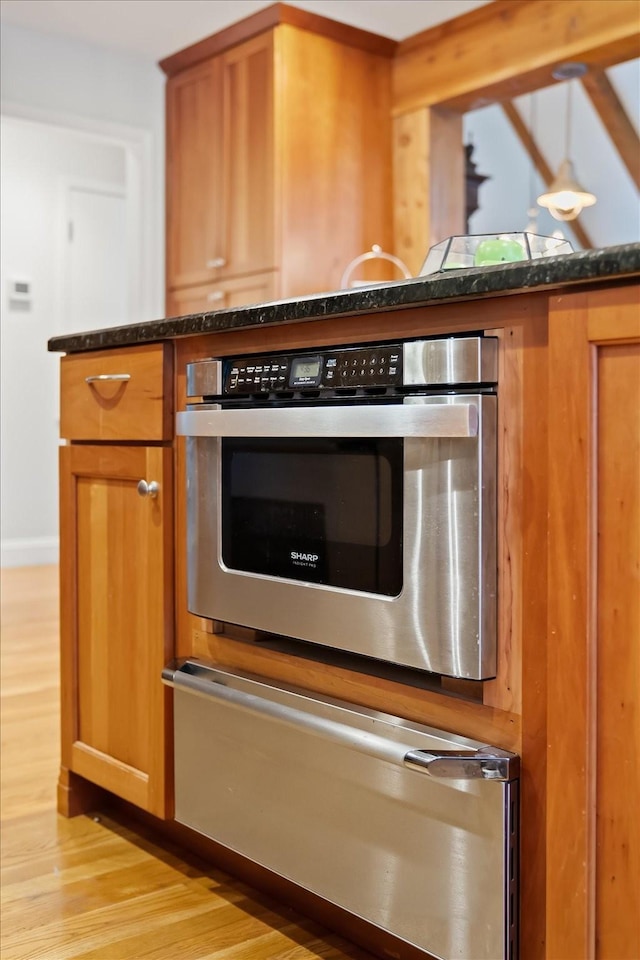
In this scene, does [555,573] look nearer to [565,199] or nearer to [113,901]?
[113,901]

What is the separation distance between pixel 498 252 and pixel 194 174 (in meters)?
2.81

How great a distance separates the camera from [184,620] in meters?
1.78

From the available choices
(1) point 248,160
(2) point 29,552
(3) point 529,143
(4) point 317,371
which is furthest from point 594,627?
(3) point 529,143

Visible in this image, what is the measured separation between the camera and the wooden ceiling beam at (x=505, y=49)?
340 cm

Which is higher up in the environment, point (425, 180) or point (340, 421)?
point (425, 180)

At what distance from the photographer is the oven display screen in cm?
143

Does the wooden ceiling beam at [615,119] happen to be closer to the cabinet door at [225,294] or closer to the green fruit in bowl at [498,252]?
the cabinet door at [225,294]

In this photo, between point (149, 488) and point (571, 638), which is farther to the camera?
point (149, 488)

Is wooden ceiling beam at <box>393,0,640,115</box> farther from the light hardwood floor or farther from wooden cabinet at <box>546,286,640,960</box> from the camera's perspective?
the light hardwood floor

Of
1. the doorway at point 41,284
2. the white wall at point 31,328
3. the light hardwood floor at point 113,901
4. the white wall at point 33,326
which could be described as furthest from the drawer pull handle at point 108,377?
the white wall at point 31,328

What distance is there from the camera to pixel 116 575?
1931 millimetres

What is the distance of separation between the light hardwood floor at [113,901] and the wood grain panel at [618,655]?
1.79ft

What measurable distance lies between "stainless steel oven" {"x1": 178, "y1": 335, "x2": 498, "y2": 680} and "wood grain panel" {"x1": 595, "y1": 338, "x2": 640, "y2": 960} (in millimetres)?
152

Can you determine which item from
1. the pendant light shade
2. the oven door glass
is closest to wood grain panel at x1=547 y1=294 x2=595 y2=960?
the oven door glass
